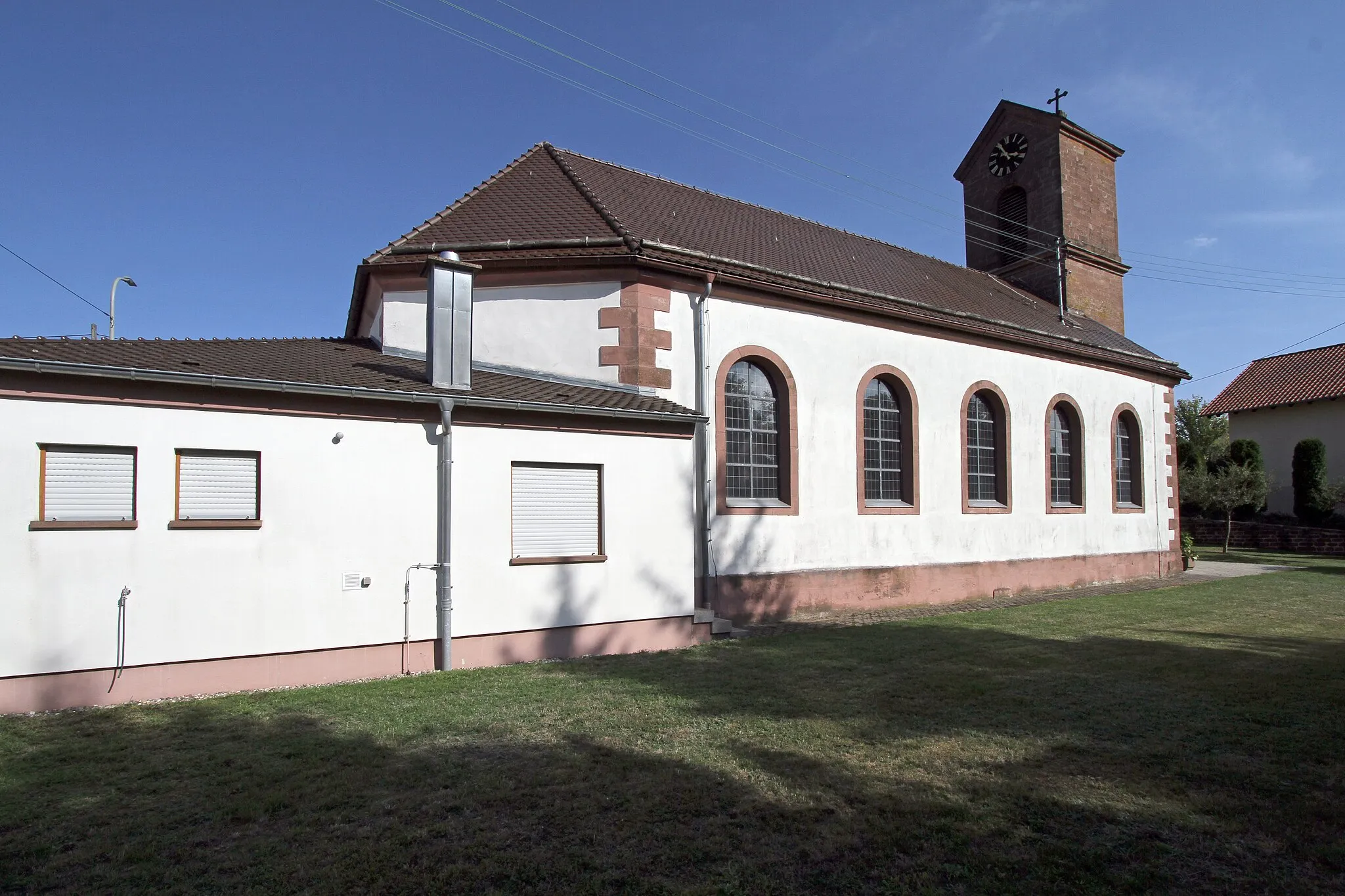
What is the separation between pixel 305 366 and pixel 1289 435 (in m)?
42.0

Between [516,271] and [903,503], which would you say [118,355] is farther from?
[903,503]

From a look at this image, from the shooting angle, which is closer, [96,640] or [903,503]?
[96,640]

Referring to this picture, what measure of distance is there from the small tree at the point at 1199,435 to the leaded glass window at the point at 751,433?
3148 cm

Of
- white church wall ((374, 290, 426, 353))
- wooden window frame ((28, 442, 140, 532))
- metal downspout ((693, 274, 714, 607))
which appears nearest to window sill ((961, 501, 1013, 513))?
metal downspout ((693, 274, 714, 607))

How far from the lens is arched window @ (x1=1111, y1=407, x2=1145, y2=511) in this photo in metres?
22.0

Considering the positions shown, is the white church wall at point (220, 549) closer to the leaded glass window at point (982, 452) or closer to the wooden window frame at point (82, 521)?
the wooden window frame at point (82, 521)

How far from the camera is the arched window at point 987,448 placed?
17.7 metres

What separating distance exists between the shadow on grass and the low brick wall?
2825 centimetres

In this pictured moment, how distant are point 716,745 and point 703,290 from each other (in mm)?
8784

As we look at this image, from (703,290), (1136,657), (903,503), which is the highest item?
(703,290)

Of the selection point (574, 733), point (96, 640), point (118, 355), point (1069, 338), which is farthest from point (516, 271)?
point (1069, 338)

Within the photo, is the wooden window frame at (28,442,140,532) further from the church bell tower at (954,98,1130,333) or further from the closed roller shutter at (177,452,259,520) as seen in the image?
the church bell tower at (954,98,1130,333)

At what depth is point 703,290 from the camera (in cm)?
1351

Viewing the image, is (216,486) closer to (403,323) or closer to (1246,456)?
(403,323)
